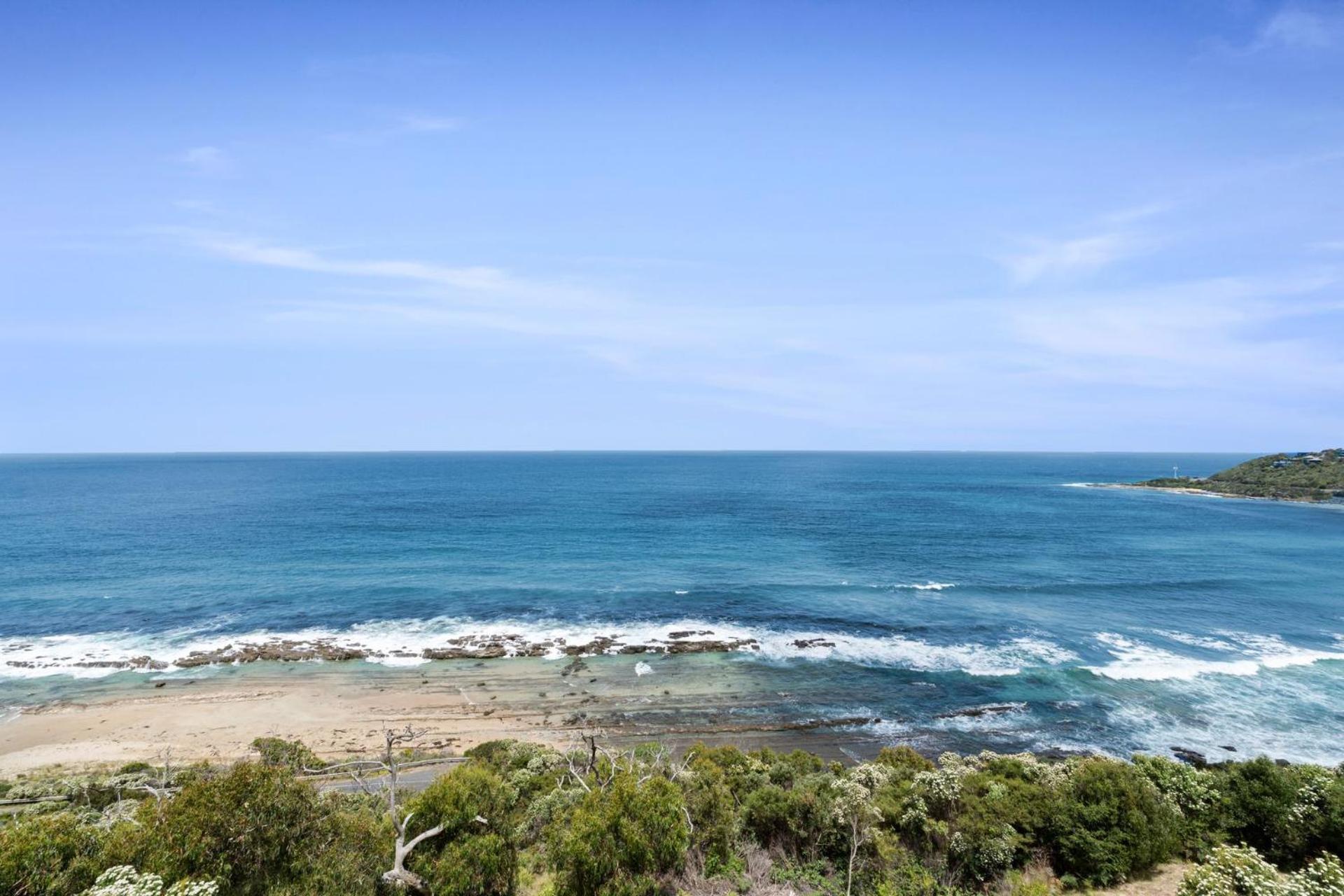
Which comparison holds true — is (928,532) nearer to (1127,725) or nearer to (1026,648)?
(1026,648)

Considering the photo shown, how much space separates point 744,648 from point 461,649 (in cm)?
2184

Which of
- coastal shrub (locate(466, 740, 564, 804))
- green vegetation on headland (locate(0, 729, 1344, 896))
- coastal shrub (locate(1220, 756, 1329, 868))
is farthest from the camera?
coastal shrub (locate(466, 740, 564, 804))

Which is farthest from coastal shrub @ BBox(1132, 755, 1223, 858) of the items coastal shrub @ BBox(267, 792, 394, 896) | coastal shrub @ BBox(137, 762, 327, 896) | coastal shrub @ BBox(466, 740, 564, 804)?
coastal shrub @ BBox(137, 762, 327, 896)

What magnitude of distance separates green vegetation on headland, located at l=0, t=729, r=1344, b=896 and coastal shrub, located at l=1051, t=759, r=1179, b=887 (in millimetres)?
58

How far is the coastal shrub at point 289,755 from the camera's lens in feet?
86.2

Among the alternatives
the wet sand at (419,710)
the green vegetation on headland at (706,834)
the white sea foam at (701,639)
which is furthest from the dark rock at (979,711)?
the green vegetation on headland at (706,834)

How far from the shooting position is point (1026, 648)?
4412 centimetres

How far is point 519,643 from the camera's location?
45.7 m

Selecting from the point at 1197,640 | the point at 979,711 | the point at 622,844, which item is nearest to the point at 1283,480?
the point at 1197,640

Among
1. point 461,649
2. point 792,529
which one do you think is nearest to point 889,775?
point 461,649

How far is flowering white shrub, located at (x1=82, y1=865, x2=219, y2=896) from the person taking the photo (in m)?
10.9

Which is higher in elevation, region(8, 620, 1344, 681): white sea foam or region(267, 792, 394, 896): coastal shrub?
region(267, 792, 394, 896): coastal shrub

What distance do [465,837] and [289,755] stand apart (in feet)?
51.9

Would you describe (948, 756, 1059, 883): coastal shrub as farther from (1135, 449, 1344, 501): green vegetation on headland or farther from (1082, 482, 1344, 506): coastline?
(1135, 449, 1344, 501): green vegetation on headland
